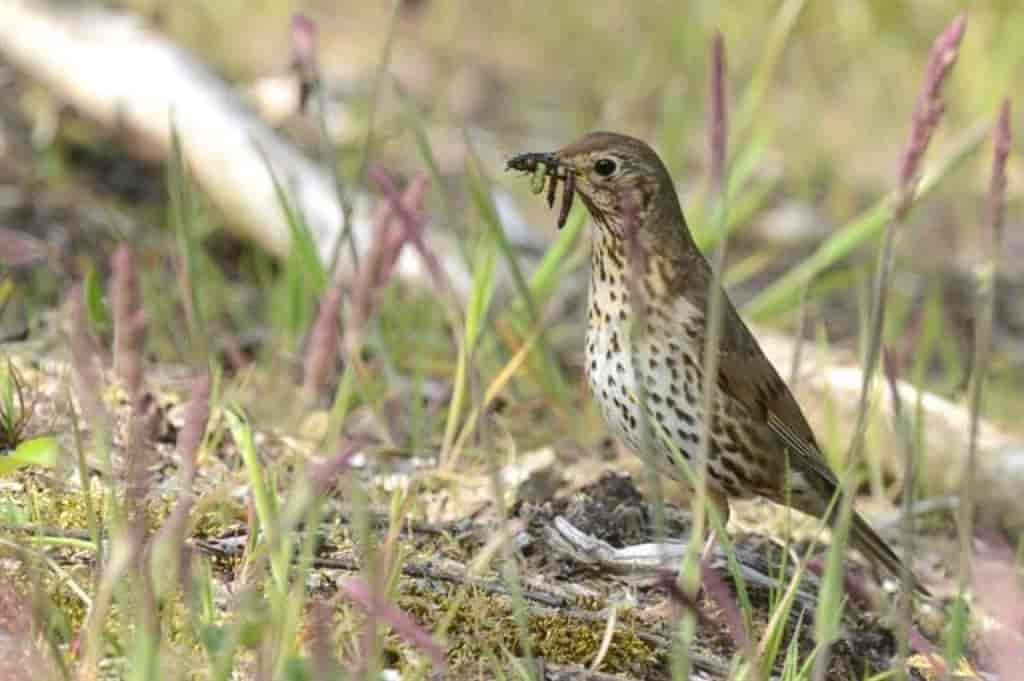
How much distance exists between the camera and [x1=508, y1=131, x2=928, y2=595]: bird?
157 inches

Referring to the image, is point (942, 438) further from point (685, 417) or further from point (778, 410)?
point (685, 417)

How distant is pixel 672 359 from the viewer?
13.3ft

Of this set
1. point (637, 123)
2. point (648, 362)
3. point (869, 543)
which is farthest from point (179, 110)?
point (869, 543)

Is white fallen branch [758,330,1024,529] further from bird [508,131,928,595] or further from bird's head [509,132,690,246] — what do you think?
bird's head [509,132,690,246]

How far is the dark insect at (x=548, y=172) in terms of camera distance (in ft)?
13.1

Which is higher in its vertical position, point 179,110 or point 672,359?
point 672,359

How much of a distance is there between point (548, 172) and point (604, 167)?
0.13 metres

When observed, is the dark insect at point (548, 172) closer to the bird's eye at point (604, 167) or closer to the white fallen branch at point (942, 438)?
the bird's eye at point (604, 167)

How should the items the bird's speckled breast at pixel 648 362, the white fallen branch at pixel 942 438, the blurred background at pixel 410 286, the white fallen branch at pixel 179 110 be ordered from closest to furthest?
the blurred background at pixel 410 286
the bird's speckled breast at pixel 648 362
the white fallen branch at pixel 942 438
the white fallen branch at pixel 179 110

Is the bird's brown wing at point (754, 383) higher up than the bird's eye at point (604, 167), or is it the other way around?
the bird's eye at point (604, 167)

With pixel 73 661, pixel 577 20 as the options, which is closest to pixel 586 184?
pixel 73 661

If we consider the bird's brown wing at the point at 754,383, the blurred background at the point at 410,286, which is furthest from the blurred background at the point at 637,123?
the bird's brown wing at the point at 754,383

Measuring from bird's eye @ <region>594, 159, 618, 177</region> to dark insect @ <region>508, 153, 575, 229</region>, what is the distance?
57 millimetres

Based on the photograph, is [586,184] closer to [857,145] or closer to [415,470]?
[415,470]
